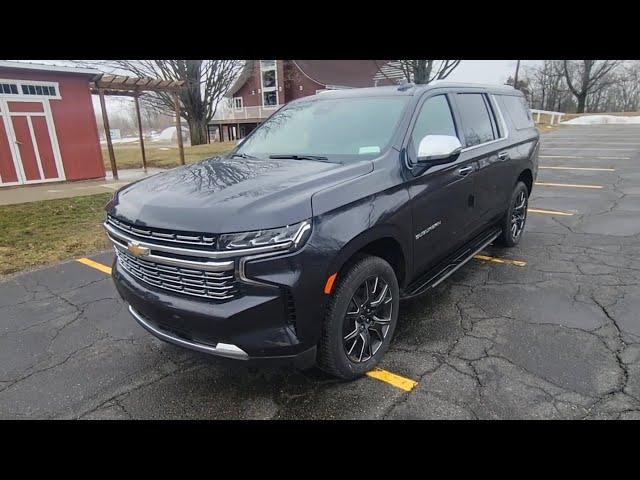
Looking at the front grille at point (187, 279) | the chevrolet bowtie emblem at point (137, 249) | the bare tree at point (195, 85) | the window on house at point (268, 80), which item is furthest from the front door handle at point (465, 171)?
the window on house at point (268, 80)

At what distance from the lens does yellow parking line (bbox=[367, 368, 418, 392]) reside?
2.92 meters

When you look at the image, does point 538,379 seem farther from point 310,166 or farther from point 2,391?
point 2,391

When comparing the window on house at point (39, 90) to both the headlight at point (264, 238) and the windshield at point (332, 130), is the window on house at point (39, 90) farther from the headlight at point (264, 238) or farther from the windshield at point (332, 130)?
the headlight at point (264, 238)

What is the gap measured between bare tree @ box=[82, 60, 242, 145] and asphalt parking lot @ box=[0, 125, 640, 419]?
23.2m

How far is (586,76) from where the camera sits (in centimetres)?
5622

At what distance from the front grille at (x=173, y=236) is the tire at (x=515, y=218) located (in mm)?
4159

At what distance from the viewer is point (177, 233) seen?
2424mm

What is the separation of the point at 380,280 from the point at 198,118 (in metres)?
Answer: 29.1

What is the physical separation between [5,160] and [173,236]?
12.3 metres

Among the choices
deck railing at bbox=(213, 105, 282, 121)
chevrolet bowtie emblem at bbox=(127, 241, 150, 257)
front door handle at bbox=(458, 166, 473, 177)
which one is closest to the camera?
chevrolet bowtie emblem at bbox=(127, 241, 150, 257)

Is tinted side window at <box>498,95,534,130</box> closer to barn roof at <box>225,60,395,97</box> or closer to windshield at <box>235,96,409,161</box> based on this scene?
windshield at <box>235,96,409,161</box>

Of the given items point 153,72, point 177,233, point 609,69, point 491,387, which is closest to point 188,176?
point 177,233

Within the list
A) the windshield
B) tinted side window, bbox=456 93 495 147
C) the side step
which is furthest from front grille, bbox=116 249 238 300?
tinted side window, bbox=456 93 495 147

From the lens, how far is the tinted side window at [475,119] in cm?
421
